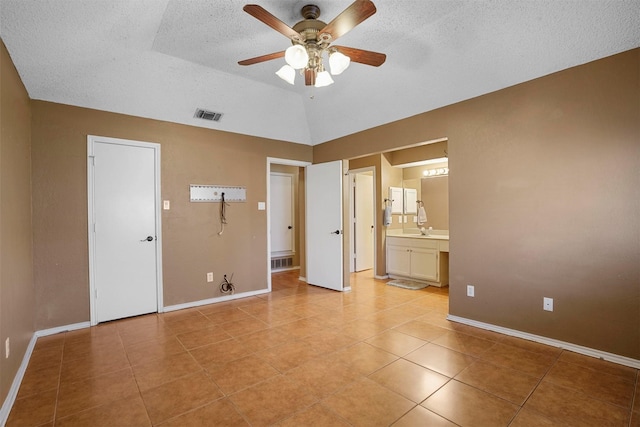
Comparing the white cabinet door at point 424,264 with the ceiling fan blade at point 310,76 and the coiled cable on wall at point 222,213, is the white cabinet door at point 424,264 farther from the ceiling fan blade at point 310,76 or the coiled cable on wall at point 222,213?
the ceiling fan blade at point 310,76

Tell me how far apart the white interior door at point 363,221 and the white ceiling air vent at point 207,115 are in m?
3.00

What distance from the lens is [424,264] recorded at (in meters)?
5.03

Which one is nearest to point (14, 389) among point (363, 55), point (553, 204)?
point (363, 55)

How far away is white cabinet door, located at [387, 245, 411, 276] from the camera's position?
5254mm

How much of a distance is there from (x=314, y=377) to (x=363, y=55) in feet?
8.05

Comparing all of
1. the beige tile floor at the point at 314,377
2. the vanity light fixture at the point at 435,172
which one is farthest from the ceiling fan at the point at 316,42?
the vanity light fixture at the point at 435,172

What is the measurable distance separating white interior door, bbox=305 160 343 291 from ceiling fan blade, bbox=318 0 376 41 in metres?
2.72

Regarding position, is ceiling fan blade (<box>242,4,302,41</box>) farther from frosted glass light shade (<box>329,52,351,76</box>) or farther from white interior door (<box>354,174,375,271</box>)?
white interior door (<box>354,174,375,271</box>)

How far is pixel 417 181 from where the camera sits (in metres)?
5.96

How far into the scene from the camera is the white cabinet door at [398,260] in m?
5.25

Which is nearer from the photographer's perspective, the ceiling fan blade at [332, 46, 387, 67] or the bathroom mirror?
the ceiling fan blade at [332, 46, 387, 67]

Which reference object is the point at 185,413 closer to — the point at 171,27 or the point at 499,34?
the point at 171,27

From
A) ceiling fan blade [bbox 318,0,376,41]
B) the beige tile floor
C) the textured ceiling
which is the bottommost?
the beige tile floor

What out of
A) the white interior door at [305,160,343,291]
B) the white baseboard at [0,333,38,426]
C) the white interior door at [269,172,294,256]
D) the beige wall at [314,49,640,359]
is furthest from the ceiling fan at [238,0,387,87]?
the white interior door at [269,172,294,256]
